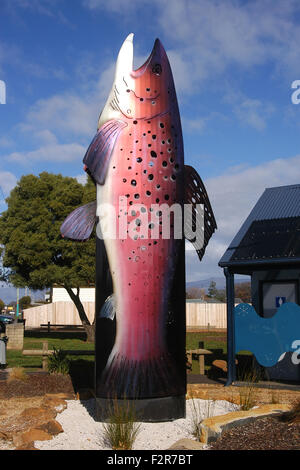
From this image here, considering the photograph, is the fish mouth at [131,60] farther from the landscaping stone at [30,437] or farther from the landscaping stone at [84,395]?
the landscaping stone at [84,395]

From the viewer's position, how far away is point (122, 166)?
6586 millimetres

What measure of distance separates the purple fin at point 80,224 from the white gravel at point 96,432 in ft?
7.85

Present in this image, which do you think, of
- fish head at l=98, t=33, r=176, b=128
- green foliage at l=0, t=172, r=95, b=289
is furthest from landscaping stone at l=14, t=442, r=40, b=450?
green foliage at l=0, t=172, r=95, b=289

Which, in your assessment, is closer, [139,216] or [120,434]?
[120,434]

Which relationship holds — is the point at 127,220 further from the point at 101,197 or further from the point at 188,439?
the point at 188,439

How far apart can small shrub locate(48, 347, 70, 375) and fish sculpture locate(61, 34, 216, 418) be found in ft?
14.5

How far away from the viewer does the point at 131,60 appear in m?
6.77

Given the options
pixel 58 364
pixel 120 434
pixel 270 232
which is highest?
pixel 270 232

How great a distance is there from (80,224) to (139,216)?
876 mm

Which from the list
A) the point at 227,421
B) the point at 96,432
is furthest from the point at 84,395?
the point at 227,421

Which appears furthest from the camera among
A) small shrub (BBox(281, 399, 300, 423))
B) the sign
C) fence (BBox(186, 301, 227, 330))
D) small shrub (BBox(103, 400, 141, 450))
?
fence (BBox(186, 301, 227, 330))

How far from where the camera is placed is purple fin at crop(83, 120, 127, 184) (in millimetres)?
6605

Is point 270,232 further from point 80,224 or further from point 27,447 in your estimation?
point 27,447

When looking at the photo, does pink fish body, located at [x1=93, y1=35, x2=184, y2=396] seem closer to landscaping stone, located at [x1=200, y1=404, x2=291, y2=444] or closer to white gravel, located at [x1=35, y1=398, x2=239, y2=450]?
white gravel, located at [x1=35, y1=398, x2=239, y2=450]
